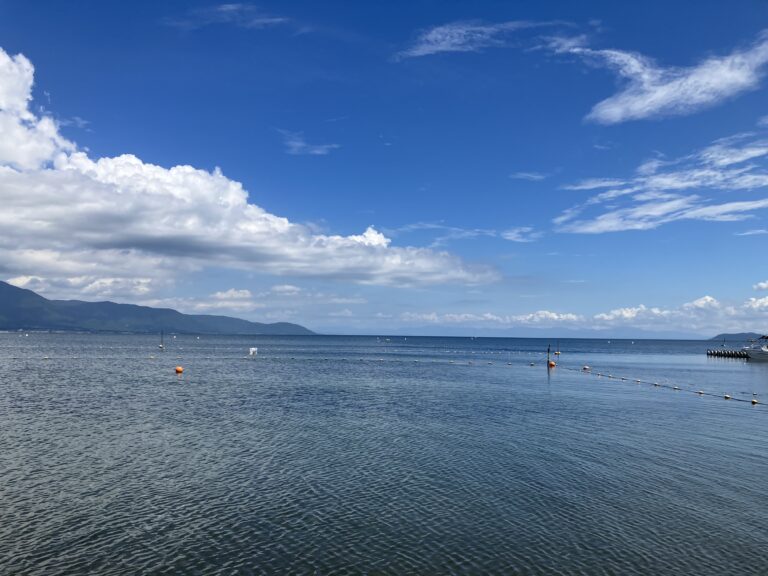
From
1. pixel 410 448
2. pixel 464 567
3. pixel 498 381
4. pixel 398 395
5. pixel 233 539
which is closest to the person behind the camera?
pixel 464 567

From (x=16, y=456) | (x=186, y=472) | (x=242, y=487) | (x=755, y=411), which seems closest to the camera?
(x=242, y=487)

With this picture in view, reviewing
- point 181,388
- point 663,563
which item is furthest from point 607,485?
point 181,388

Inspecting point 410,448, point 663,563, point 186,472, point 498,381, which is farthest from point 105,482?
point 498,381

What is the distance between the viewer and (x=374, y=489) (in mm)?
30188

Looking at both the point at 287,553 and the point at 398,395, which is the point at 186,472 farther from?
the point at 398,395

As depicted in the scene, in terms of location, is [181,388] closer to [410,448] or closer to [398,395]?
[398,395]

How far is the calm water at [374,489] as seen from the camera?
21.8 meters

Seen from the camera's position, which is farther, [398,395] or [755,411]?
[398,395]

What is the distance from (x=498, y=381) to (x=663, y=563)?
78.1 meters

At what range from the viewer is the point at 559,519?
26.2 meters

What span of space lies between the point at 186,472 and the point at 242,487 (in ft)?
16.1

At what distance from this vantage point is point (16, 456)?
1364 inches

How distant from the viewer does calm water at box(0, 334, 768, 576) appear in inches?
856

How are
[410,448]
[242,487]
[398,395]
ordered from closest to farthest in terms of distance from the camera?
1. [242,487]
2. [410,448]
3. [398,395]
